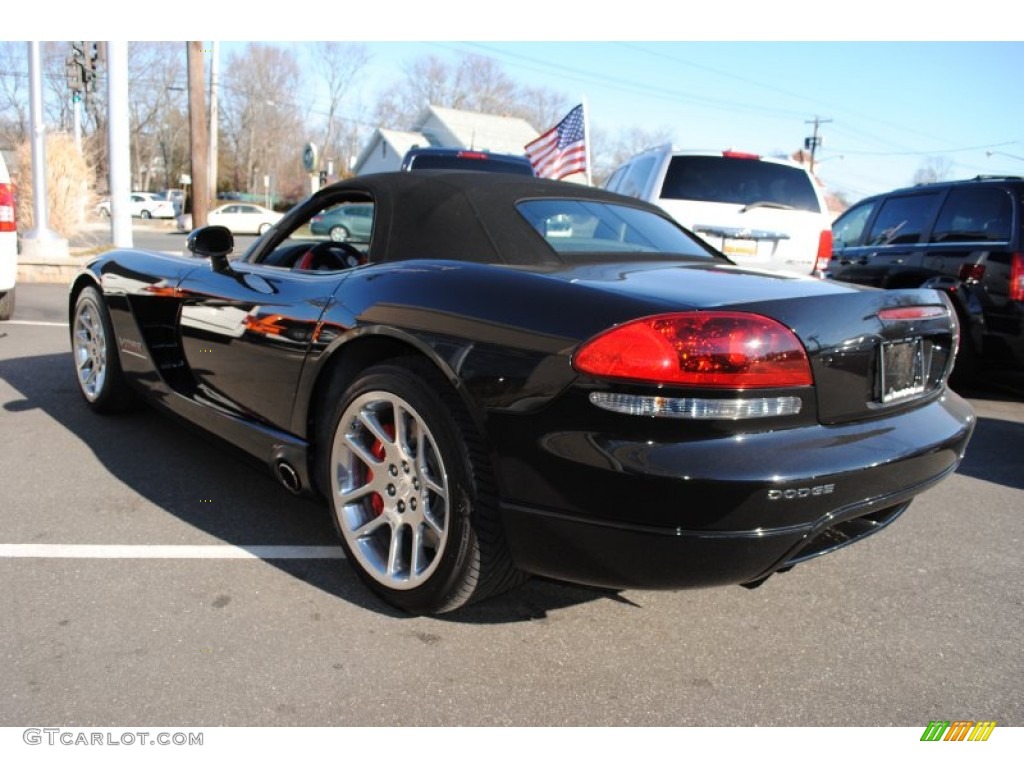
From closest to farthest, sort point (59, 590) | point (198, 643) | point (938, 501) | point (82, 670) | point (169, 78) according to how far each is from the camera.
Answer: point (82, 670) → point (198, 643) → point (59, 590) → point (938, 501) → point (169, 78)

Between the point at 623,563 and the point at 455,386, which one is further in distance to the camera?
the point at 455,386

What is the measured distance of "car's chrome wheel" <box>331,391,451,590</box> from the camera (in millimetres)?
2373

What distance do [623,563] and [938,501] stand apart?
8.00 feet

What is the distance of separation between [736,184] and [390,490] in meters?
5.75

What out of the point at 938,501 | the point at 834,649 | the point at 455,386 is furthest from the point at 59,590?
the point at 938,501

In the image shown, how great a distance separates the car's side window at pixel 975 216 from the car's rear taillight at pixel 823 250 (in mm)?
873

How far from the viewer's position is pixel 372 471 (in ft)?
8.40

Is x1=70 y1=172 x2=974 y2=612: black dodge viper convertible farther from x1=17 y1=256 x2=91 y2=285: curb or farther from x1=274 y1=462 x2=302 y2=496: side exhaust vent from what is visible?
x1=17 y1=256 x2=91 y2=285: curb

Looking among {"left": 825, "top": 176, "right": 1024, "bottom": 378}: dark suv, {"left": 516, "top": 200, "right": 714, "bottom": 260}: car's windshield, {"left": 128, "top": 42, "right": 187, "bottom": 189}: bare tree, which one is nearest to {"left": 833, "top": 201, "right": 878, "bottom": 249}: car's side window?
{"left": 825, "top": 176, "right": 1024, "bottom": 378}: dark suv

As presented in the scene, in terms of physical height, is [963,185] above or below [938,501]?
above

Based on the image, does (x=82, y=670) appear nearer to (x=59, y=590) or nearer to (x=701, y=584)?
(x=59, y=590)

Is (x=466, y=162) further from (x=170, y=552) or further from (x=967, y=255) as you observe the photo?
(x=170, y=552)
